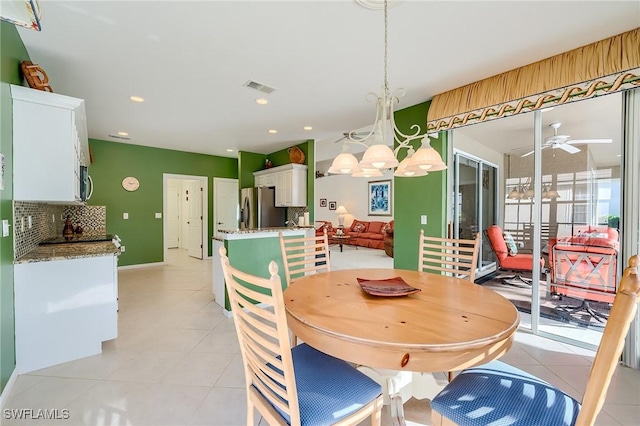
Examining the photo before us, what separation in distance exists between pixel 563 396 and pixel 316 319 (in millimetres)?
1042

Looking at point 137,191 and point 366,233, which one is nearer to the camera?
point 137,191

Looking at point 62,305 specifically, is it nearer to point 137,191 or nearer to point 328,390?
point 328,390

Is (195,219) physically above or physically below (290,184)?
below

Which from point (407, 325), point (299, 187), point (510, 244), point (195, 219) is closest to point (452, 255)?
point (407, 325)

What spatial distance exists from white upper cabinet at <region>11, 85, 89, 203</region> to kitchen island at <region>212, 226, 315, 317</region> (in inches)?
55.3

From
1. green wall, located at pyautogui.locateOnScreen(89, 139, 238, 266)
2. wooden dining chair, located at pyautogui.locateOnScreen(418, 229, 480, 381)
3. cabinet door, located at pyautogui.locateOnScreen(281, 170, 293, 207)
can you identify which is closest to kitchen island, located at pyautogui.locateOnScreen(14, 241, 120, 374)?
wooden dining chair, located at pyautogui.locateOnScreen(418, 229, 480, 381)

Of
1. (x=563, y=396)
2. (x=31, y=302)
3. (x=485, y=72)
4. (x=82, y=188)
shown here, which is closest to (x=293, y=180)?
(x=82, y=188)

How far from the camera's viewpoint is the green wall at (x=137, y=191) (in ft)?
17.1

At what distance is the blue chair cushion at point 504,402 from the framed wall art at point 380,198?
7.66 meters

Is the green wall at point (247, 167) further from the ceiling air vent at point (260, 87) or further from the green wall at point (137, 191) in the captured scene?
the ceiling air vent at point (260, 87)

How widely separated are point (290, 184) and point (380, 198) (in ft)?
15.2

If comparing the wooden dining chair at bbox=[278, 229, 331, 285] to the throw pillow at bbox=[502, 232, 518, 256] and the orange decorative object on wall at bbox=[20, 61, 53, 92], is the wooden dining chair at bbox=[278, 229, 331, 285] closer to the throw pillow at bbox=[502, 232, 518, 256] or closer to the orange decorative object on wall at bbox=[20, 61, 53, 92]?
the orange decorative object on wall at bbox=[20, 61, 53, 92]

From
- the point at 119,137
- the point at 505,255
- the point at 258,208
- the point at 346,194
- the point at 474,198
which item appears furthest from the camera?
the point at 346,194

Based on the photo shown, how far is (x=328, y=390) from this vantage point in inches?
45.4
